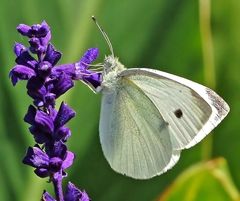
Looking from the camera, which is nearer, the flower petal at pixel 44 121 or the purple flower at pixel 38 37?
the flower petal at pixel 44 121

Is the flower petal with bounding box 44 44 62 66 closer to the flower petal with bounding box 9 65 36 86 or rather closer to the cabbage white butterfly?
the flower petal with bounding box 9 65 36 86

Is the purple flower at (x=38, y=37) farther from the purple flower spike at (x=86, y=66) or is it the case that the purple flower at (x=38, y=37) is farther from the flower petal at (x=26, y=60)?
the purple flower spike at (x=86, y=66)

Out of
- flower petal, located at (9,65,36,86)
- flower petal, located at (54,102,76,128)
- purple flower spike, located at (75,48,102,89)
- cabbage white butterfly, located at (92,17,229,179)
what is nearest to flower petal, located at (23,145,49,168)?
flower petal, located at (54,102,76,128)

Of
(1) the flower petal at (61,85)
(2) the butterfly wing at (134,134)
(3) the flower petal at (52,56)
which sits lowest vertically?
(2) the butterfly wing at (134,134)

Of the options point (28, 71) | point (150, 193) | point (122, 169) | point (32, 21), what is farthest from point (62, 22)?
point (28, 71)

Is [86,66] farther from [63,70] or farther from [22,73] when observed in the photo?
[22,73]

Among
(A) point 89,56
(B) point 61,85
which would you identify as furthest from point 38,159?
(A) point 89,56

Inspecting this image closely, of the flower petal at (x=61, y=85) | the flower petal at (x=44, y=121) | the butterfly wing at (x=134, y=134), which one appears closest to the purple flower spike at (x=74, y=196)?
the flower petal at (x=44, y=121)
